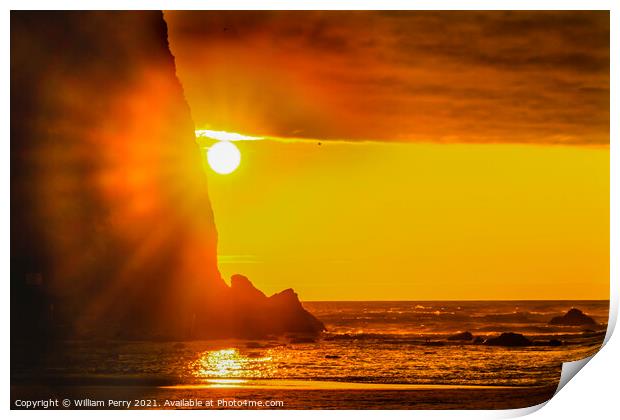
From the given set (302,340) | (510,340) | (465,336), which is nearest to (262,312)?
(302,340)

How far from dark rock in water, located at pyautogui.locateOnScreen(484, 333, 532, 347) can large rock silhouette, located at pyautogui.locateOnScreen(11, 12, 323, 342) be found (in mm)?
1132

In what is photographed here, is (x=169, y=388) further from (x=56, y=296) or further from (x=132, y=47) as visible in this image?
(x=132, y=47)

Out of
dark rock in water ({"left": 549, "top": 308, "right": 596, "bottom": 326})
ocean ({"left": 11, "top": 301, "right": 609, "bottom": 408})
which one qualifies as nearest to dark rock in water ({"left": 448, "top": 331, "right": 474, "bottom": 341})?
ocean ({"left": 11, "top": 301, "right": 609, "bottom": 408})

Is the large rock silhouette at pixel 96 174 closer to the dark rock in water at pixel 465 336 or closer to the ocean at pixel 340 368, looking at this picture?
the ocean at pixel 340 368

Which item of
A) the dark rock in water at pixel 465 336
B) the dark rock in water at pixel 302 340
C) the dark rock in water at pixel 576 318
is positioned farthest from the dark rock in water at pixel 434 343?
the dark rock in water at pixel 576 318

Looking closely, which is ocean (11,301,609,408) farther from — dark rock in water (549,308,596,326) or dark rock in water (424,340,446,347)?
dark rock in water (424,340,446,347)

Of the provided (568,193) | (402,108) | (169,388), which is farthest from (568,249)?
(169,388)

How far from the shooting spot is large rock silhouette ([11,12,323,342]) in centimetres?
450

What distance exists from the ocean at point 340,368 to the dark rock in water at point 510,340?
0.14 ft

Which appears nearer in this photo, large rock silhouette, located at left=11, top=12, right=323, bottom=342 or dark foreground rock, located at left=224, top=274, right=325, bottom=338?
large rock silhouette, located at left=11, top=12, right=323, bottom=342

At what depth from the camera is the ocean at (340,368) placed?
180 inches

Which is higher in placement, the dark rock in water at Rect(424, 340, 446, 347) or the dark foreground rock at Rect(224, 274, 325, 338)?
the dark foreground rock at Rect(224, 274, 325, 338)

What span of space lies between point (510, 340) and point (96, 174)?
237 cm

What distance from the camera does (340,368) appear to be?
5066mm
